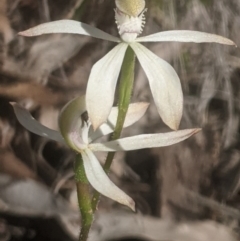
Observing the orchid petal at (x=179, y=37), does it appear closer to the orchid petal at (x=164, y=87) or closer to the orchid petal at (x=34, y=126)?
the orchid petal at (x=164, y=87)

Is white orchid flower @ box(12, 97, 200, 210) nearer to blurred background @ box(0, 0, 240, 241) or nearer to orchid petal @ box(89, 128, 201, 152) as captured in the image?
orchid petal @ box(89, 128, 201, 152)

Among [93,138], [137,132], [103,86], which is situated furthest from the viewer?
[137,132]

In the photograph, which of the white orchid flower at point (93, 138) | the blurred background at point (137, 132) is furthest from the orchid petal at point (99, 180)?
the blurred background at point (137, 132)

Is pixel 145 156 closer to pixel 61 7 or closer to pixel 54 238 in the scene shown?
pixel 54 238

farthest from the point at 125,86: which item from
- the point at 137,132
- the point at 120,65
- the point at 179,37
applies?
the point at 137,132

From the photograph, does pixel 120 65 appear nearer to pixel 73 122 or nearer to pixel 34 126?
pixel 73 122

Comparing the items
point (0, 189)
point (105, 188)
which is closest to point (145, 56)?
point (105, 188)
